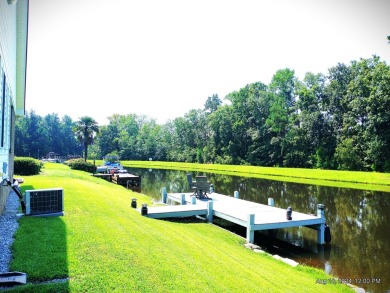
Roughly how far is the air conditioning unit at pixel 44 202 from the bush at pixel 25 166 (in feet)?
41.1

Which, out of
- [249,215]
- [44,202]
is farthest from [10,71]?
[249,215]

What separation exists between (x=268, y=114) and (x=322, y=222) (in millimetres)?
54559

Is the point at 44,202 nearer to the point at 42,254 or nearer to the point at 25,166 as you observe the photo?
the point at 42,254

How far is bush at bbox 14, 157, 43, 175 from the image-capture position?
1945 centimetres

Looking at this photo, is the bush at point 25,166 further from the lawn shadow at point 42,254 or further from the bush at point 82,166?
the bush at point 82,166

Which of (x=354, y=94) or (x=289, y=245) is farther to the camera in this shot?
(x=354, y=94)

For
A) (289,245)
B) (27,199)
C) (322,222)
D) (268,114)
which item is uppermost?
(268,114)

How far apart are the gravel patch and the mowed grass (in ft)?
0.41

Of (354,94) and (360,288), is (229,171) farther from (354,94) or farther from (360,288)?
(360,288)

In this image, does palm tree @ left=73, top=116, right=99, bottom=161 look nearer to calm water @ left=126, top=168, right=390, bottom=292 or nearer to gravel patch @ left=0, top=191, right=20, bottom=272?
calm water @ left=126, top=168, right=390, bottom=292

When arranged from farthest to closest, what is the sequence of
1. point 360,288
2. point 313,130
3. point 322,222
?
point 313,130, point 322,222, point 360,288

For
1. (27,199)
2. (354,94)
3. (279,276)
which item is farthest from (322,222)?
(354,94)

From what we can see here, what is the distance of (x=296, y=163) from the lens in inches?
2208

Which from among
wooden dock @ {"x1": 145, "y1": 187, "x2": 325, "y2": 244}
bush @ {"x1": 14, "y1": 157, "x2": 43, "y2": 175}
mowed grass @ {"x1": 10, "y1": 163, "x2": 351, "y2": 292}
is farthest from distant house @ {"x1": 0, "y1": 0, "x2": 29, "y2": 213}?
wooden dock @ {"x1": 145, "y1": 187, "x2": 325, "y2": 244}
